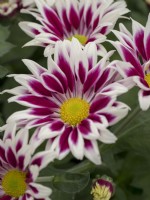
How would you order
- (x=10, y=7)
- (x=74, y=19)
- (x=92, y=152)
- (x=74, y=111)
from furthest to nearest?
(x=10, y=7)
(x=74, y=19)
(x=74, y=111)
(x=92, y=152)

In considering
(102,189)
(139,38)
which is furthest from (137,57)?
(102,189)

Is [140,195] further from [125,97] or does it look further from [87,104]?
[87,104]

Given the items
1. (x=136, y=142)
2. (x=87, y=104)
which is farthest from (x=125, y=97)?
(x=87, y=104)

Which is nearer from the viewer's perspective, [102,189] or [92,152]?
[92,152]

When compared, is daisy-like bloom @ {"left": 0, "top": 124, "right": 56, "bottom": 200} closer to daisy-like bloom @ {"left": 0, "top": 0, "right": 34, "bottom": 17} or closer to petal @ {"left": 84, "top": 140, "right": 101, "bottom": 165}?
petal @ {"left": 84, "top": 140, "right": 101, "bottom": 165}

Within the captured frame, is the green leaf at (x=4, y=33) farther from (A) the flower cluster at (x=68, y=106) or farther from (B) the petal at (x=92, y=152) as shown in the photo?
(B) the petal at (x=92, y=152)

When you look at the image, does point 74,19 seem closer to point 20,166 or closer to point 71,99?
point 71,99

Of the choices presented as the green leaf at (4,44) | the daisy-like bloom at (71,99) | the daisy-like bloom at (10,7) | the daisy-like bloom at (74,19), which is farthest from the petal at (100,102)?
the daisy-like bloom at (10,7)
